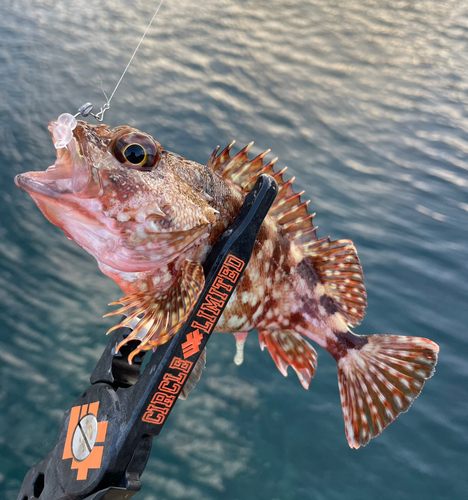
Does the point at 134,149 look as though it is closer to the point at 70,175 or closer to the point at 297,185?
the point at 70,175

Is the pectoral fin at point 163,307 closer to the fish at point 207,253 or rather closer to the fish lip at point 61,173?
the fish at point 207,253

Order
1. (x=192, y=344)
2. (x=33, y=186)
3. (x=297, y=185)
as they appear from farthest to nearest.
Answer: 1. (x=297, y=185)
2. (x=192, y=344)
3. (x=33, y=186)

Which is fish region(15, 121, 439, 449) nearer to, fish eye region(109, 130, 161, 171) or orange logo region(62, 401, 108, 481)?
fish eye region(109, 130, 161, 171)

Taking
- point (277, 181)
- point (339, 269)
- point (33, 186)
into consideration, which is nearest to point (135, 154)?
point (33, 186)

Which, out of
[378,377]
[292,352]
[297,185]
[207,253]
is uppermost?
[207,253]

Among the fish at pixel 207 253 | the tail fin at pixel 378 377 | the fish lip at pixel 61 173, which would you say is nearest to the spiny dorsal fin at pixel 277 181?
the fish at pixel 207 253

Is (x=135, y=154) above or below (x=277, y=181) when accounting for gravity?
above
